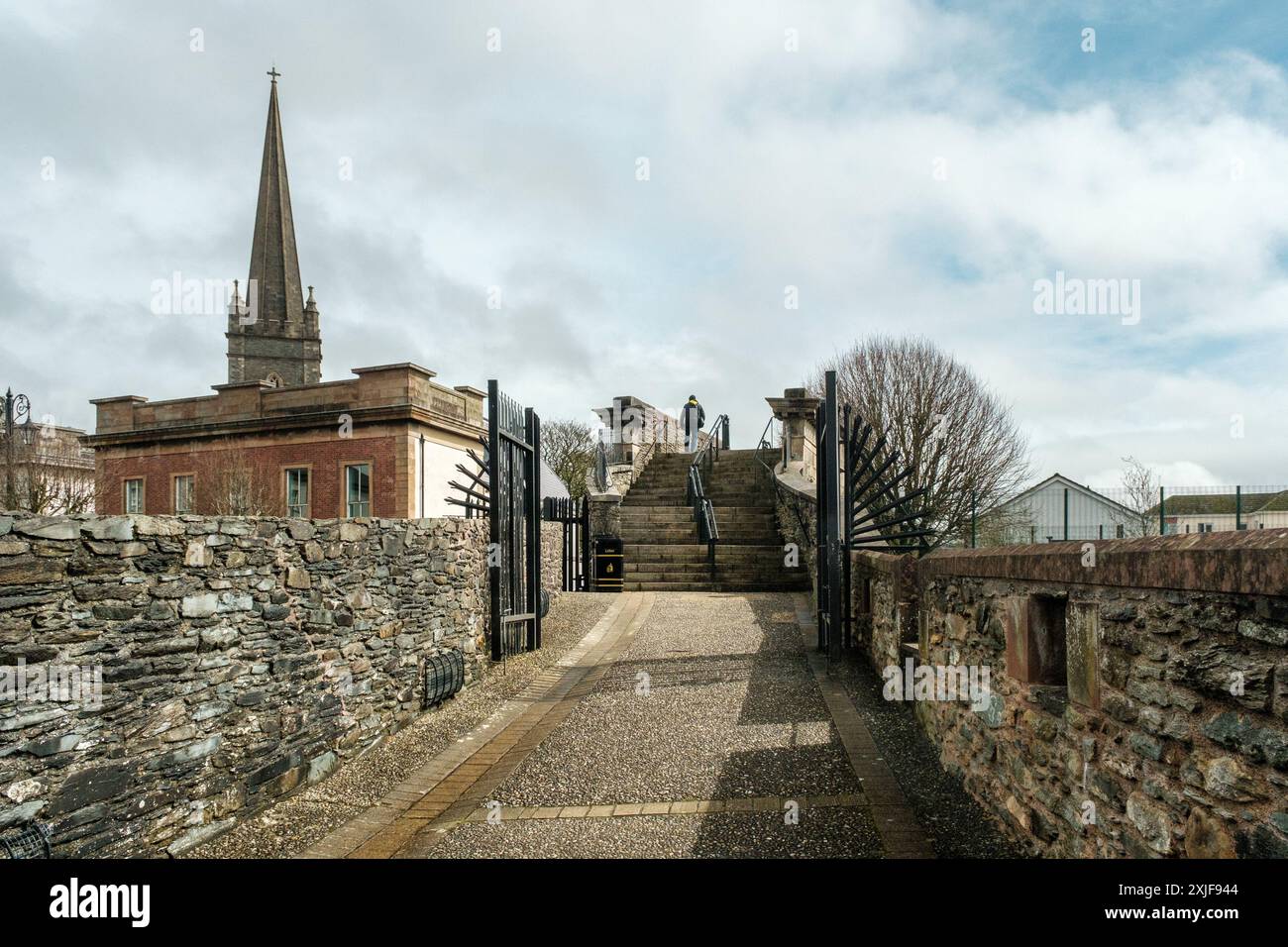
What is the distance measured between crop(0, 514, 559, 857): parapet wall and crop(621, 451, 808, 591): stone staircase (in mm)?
8413

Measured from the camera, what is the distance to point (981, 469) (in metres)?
20.8

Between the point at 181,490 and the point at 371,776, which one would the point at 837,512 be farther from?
the point at 181,490

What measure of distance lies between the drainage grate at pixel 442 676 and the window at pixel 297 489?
54.9 ft

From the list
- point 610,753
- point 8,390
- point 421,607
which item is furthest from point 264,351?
point 610,753

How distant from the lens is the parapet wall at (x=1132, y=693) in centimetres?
203

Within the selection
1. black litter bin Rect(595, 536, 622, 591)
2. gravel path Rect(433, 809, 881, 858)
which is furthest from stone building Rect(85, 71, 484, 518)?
gravel path Rect(433, 809, 881, 858)

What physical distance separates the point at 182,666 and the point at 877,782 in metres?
3.91

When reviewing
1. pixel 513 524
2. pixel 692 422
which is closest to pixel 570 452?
pixel 692 422

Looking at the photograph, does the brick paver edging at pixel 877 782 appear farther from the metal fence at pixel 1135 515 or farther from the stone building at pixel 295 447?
the stone building at pixel 295 447

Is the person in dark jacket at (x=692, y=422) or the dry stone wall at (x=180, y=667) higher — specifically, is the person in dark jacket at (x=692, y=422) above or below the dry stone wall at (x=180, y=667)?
above

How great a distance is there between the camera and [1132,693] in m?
2.65

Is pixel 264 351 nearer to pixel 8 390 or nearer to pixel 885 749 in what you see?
pixel 8 390

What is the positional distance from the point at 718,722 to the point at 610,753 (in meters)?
0.98

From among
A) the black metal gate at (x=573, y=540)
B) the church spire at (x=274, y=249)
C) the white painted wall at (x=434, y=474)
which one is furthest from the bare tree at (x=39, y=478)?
the church spire at (x=274, y=249)
